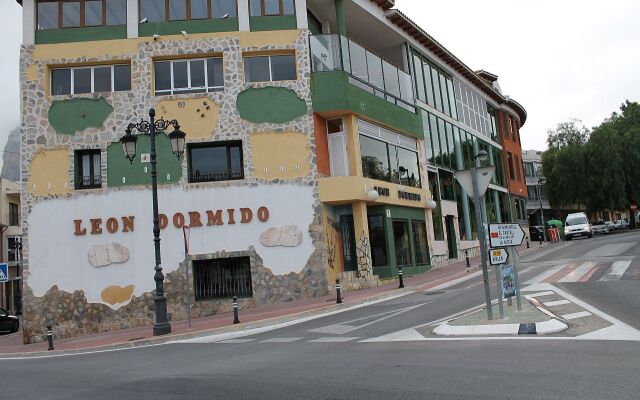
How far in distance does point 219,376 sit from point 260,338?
5.17m

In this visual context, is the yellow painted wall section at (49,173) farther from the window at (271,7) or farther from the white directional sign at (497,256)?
the white directional sign at (497,256)

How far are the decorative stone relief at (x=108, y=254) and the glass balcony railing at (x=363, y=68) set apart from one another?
35.8 ft

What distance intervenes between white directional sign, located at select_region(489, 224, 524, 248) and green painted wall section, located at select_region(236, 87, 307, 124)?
12.9 m

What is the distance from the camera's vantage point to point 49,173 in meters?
21.3

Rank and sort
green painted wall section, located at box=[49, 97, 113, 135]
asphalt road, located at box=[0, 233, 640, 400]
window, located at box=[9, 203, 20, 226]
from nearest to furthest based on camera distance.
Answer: asphalt road, located at box=[0, 233, 640, 400], green painted wall section, located at box=[49, 97, 113, 135], window, located at box=[9, 203, 20, 226]

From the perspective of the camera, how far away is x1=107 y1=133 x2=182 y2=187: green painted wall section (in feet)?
69.9

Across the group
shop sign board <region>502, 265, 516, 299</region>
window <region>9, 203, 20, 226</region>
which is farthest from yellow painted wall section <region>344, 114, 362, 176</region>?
window <region>9, 203, 20, 226</region>

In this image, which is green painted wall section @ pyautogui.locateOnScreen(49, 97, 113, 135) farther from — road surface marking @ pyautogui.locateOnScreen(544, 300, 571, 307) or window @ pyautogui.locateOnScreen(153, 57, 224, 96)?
road surface marking @ pyautogui.locateOnScreen(544, 300, 571, 307)

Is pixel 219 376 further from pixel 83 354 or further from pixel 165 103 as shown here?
pixel 165 103

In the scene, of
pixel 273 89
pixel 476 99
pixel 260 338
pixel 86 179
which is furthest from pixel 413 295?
pixel 476 99

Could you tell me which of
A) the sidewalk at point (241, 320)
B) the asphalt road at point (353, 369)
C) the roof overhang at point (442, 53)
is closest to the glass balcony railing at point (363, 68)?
the roof overhang at point (442, 53)

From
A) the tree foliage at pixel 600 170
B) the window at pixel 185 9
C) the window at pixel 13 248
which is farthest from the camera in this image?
the tree foliage at pixel 600 170

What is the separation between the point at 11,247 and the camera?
40.9 metres

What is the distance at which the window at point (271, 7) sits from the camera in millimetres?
22719
